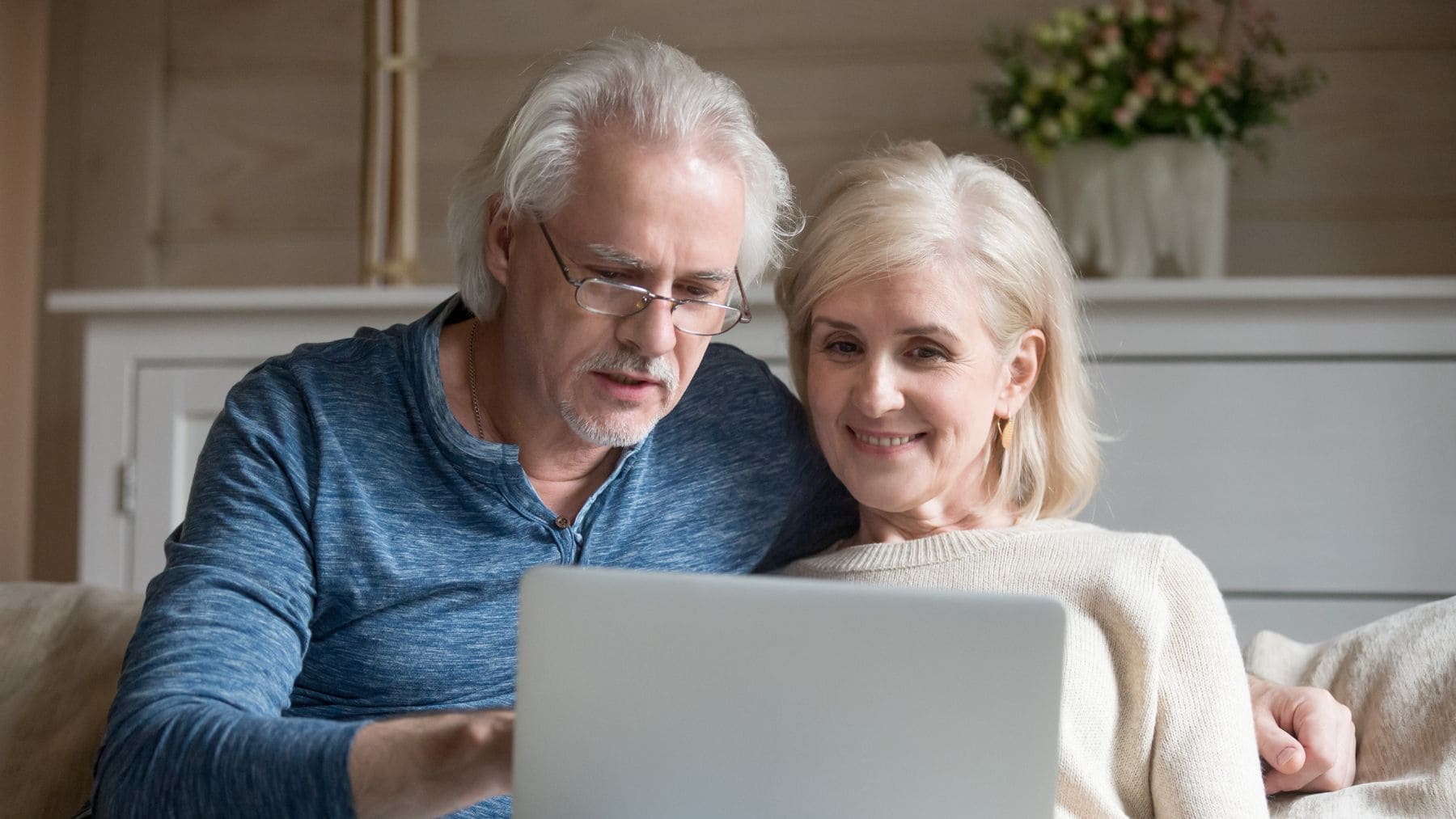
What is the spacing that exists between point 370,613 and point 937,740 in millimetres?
666

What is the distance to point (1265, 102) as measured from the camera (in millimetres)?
2164

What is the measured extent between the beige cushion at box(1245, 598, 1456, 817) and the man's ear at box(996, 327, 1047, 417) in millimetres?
397

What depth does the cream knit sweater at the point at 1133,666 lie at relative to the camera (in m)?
1.23

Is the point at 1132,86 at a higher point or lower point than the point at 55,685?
higher

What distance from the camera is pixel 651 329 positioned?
132cm

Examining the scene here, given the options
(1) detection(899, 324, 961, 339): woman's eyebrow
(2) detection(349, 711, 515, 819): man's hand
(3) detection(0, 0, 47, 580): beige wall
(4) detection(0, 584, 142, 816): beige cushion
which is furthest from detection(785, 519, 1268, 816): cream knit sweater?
(3) detection(0, 0, 47, 580): beige wall

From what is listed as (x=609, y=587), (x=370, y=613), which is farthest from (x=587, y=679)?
(x=370, y=613)

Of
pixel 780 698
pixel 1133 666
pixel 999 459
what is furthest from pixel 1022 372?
pixel 780 698

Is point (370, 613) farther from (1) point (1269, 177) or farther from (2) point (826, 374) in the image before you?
(1) point (1269, 177)

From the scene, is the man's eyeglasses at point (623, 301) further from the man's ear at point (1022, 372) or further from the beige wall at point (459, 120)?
the beige wall at point (459, 120)

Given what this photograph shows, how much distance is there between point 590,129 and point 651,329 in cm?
22

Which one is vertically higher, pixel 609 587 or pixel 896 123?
pixel 896 123

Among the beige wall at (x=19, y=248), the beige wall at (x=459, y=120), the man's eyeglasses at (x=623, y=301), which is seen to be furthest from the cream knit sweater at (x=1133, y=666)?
the beige wall at (x=19, y=248)

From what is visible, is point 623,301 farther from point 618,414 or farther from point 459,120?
point 459,120
